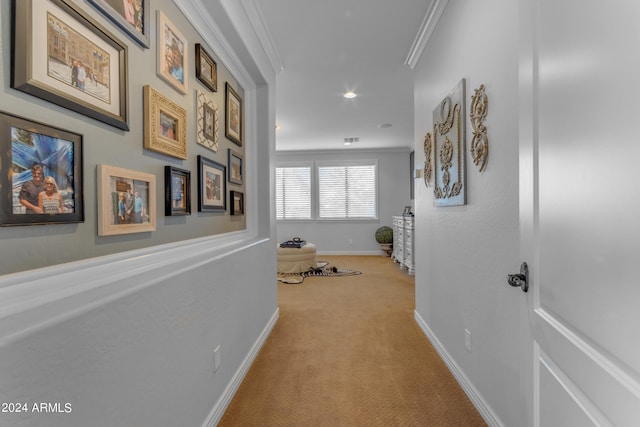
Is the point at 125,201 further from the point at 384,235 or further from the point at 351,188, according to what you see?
the point at 351,188

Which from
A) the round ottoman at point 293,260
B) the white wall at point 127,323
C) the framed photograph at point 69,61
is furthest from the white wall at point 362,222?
the framed photograph at point 69,61

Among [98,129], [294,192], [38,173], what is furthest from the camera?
[294,192]

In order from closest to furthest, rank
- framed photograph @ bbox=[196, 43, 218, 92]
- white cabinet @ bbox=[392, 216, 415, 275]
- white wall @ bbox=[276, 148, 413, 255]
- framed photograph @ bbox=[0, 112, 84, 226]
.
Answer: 1. framed photograph @ bbox=[0, 112, 84, 226]
2. framed photograph @ bbox=[196, 43, 218, 92]
3. white cabinet @ bbox=[392, 216, 415, 275]
4. white wall @ bbox=[276, 148, 413, 255]

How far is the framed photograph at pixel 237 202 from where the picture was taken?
235cm

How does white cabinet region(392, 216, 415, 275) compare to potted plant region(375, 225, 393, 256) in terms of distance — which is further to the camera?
potted plant region(375, 225, 393, 256)

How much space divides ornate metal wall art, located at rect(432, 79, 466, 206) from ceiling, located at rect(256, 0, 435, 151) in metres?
0.80

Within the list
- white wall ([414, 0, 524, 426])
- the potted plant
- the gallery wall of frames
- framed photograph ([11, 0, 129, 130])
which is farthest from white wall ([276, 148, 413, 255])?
framed photograph ([11, 0, 129, 130])

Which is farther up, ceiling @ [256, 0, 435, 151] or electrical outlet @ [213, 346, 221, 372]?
ceiling @ [256, 0, 435, 151]

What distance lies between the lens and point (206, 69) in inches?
74.1

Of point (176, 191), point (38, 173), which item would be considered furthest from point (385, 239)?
point (38, 173)

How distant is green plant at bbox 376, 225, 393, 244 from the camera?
7.21m

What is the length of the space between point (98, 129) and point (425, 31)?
95.8 inches

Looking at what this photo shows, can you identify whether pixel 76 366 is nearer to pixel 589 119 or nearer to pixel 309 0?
pixel 589 119

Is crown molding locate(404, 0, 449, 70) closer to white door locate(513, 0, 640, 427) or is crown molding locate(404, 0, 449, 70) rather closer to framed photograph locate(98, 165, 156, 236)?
white door locate(513, 0, 640, 427)
